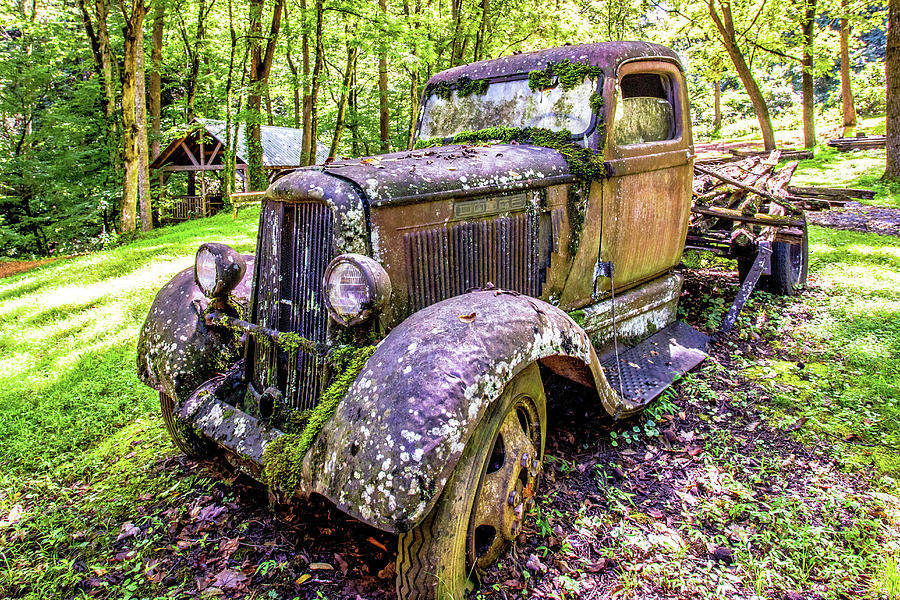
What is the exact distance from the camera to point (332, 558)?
95.7 inches

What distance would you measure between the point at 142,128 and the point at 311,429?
482 inches

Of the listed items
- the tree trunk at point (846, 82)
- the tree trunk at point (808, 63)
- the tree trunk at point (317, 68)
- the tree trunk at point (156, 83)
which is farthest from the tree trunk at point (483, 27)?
the tree trunk at point (846, 82)

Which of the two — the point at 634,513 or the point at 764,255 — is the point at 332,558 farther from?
the point at 764,255

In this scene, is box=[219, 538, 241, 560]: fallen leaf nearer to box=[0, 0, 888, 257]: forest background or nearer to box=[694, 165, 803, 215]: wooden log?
box=[694, 165, 803, 215]: wooden log

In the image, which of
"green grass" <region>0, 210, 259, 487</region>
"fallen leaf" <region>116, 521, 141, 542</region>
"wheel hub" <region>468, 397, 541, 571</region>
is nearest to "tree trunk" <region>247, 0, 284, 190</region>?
"green grass" <region>0, 210, 259, 487</region>

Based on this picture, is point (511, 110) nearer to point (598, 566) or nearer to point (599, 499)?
point (599, 499)

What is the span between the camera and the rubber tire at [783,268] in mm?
5570

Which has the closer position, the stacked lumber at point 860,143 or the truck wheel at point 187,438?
the truck wheel at point 187,438

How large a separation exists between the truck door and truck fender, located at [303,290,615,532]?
1664 millimetres

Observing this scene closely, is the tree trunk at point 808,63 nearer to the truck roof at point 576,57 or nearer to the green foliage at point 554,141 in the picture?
the truck roof at point 576,57

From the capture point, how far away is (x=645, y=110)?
3869 millimetres

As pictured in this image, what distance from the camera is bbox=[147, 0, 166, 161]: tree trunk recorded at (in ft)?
51.6

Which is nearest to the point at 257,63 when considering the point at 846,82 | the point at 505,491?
the point at 505,491

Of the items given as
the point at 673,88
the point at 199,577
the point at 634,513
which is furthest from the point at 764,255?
the point at 199,577
